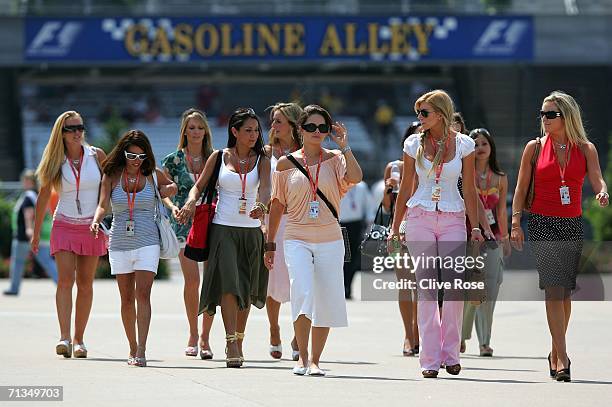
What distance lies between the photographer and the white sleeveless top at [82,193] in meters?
11.8

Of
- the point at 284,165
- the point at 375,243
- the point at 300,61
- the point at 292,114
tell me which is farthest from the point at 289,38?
the point at 284,165

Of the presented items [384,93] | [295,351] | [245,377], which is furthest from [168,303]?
[384,93]

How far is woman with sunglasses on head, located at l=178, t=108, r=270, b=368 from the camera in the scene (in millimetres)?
10969

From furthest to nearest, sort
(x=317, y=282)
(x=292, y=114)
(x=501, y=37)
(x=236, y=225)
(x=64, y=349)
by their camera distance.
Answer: (x=501, y=37) < (x=292, y=114) < (x=64, y=349) < (x=236, y=225) < (x=317, y=282)

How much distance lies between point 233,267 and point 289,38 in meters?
27.0

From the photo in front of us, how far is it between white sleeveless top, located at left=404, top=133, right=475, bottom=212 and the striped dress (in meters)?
2.24

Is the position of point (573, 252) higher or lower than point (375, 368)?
higher

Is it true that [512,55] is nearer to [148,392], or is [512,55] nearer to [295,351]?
[295,351]

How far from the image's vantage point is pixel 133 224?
36.5 feet

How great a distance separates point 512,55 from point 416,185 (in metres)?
28.0

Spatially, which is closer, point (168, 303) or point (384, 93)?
point (168, 303)

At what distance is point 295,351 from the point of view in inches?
461

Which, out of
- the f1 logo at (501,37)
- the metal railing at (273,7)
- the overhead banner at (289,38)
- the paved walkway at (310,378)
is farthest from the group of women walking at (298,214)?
the metal railing at (273,7)

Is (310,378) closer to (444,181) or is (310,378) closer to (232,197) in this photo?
(444,181)
